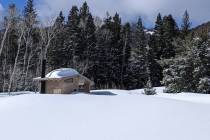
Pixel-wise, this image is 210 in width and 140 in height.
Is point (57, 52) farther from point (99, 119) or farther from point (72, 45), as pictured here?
point (99, 119)

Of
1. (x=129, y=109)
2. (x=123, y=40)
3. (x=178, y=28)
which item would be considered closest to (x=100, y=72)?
(x=123, y=40)

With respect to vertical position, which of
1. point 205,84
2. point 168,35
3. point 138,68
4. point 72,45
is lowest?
point 205,84

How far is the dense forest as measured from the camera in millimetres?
60812

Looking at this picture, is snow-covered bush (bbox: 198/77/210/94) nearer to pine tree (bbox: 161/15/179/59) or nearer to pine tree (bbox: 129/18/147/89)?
pine tree (bbox: 161/15/179/59)

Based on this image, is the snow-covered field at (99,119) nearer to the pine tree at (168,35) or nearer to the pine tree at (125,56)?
the pine tree at (125,56)

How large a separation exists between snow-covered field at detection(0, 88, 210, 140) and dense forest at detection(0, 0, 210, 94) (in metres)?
26.9

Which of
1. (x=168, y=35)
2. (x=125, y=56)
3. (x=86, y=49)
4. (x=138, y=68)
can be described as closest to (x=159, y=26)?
(x=168, y=35)

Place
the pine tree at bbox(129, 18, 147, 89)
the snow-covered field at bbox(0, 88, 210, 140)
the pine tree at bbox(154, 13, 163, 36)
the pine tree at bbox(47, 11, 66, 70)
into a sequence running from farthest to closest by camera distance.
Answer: the pine tree at bbox(154, 13, 163, 36) → the pine tree at bbox(129, 18, 147, 89) → the pine tree at bbox(47, 11, 66, 70) → the snow-covered field at bbox(0, 88, 210, 140)

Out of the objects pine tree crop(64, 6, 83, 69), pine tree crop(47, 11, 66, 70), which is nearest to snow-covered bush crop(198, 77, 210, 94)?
pine tree crop(64, 6, 83, 69)

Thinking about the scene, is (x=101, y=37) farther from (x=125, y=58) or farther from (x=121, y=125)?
(x=121, y=125)

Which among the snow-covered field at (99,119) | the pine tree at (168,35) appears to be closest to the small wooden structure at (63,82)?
the snow-covered field at (99,119)

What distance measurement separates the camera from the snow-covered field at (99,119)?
19.5m

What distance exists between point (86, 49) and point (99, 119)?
46.5 metres

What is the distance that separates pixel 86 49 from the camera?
69.2 metres
